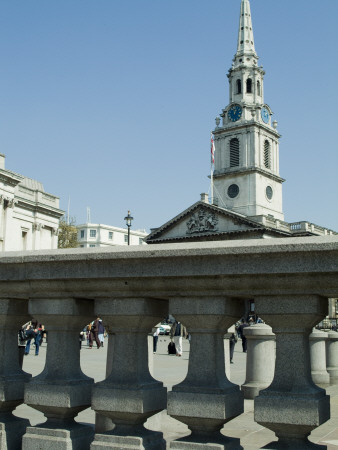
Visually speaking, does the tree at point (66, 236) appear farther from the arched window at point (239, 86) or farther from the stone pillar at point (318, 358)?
the stone pillar at point (318, 358)

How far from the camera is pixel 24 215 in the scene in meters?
59.6

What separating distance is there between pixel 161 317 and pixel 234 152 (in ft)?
257

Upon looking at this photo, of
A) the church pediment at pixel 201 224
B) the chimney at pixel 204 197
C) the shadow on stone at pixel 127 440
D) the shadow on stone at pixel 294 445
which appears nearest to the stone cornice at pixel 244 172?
the chimney at pixel 204 197

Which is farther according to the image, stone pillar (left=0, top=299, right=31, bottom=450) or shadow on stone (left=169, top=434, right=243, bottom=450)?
stone pillar (left=0, top=299, right=31, bottom=450)

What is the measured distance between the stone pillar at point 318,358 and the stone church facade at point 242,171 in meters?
58.9

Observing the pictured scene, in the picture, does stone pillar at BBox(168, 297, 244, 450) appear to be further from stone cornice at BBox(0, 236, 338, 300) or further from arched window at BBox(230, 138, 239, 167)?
arched window at BBox(230, 138, 239, 167)

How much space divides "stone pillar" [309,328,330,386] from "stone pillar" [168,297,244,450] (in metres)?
8.50

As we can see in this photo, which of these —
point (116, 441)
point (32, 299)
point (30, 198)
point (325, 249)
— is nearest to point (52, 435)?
point (116, 441)

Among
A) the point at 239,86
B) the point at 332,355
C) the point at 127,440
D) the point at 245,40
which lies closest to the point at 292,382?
the point at 127,440

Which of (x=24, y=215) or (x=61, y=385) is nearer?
(x=61, y=385)

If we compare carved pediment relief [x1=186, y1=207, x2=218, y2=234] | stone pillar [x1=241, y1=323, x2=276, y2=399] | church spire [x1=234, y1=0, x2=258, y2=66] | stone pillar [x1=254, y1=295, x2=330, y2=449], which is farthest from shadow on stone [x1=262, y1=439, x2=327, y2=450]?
church spire [x1=234, y1=0, x2=258, y2=66]

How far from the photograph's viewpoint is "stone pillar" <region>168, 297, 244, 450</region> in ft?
10.2

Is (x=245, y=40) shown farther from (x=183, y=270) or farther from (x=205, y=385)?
(x=205, y=385)

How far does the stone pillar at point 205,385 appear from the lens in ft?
10.2
